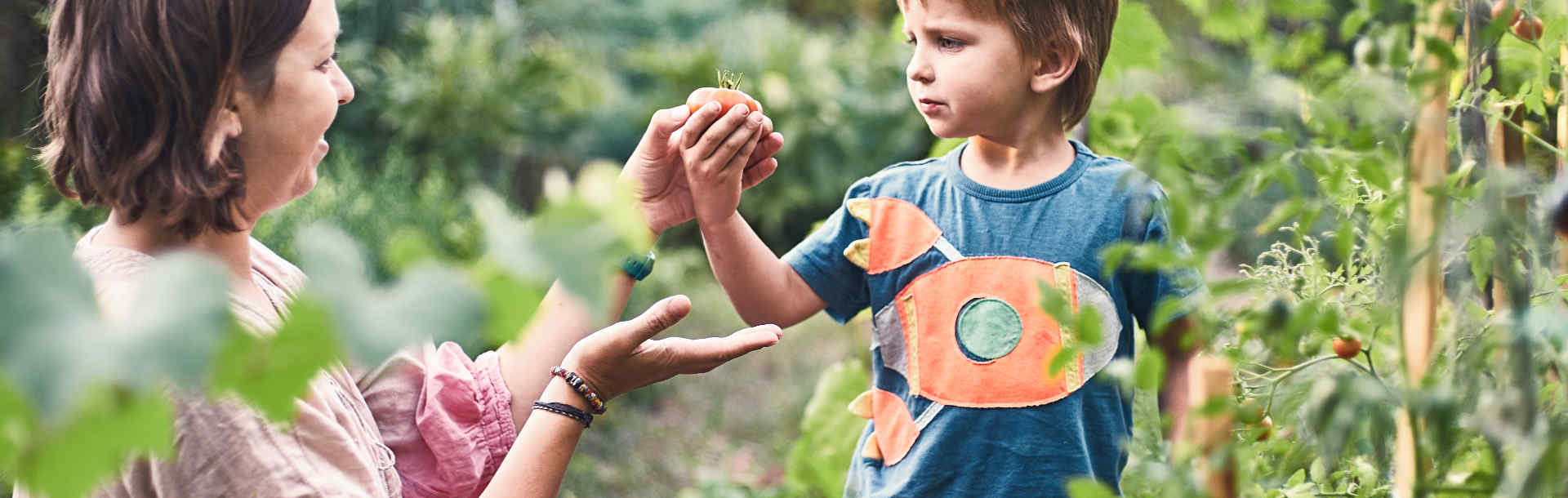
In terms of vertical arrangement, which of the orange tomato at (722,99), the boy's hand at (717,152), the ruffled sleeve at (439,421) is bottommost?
the ruffled sleeve at (439,421)

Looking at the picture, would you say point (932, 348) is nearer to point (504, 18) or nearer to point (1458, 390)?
point (1458, 390)

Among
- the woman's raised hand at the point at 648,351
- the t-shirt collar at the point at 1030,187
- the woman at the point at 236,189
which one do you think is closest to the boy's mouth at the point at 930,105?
the t-shirt collar at the point at 1030,187

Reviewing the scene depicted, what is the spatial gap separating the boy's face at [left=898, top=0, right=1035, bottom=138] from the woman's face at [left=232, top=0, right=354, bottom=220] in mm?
691

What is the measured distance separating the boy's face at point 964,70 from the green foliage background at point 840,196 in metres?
0.21

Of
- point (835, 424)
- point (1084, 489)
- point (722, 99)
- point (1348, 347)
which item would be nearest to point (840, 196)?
point (835, 424)

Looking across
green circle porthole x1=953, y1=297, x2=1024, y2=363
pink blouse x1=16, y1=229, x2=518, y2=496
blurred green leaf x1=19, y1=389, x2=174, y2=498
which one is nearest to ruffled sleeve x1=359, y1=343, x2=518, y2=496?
pink blouse x1=16, y1=229, x2=518, y2=496

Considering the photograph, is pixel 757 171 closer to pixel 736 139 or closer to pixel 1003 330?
pixel 736 139

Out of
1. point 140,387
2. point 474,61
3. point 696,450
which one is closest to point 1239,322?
point 140,387

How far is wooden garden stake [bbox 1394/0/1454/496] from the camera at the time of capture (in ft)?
2.77

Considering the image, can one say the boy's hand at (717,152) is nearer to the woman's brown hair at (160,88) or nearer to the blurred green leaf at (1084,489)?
the woman's brown hair at (160,88)

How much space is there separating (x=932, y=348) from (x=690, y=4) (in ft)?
23.7

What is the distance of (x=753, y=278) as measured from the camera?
1.56m

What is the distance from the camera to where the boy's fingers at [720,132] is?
1486 mm

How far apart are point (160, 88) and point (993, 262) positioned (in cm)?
96
